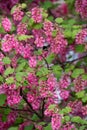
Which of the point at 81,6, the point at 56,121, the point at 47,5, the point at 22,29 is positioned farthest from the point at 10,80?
the point at 47,5

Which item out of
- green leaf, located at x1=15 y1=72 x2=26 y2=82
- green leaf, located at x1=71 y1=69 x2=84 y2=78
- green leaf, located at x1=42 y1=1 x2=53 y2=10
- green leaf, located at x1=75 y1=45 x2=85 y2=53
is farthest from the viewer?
green leaf, located at x1=42 y1=1 x2=53 y2=10

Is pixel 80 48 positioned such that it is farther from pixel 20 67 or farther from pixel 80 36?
pixel 20 67

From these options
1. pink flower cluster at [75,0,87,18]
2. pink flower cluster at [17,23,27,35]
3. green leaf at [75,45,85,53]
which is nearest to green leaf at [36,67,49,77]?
pink flower cluster at [17,23,27,35]

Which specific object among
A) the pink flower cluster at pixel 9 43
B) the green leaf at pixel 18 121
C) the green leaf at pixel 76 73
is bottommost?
the green leaf at pixel 18 121

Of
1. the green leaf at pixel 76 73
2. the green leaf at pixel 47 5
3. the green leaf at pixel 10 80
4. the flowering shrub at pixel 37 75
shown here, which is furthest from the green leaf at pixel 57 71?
the green leaf at pixel 47 5

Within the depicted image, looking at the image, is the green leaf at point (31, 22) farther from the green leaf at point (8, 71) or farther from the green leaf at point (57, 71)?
the green leaf at point (8, 71)

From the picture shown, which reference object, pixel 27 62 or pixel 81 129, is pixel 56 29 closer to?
pixel 27 62

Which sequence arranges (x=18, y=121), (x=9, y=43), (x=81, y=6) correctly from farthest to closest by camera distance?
(x=81, y=6), (x=18, y=121), (x=9, y=43)

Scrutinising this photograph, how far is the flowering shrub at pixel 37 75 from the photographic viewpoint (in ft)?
11.1

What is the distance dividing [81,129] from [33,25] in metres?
→ 0.94

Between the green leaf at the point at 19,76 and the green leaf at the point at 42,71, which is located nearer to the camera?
the green leaf at the point at 19,76

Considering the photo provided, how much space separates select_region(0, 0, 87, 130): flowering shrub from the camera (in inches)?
133

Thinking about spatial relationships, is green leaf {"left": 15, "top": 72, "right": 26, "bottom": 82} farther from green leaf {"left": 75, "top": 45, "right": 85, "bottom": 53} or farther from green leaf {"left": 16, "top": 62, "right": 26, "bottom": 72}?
green leaf {"left": 75, "top": 45, "right": 85, "bottom": 53}

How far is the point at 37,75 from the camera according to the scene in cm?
351
